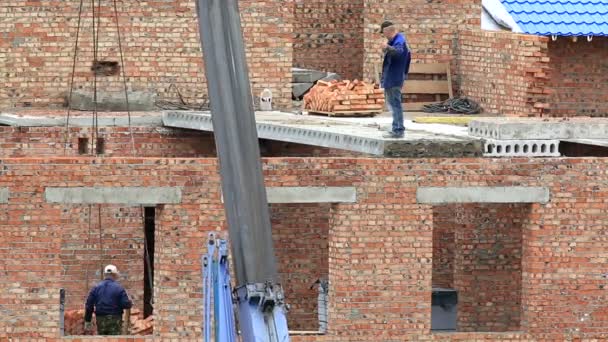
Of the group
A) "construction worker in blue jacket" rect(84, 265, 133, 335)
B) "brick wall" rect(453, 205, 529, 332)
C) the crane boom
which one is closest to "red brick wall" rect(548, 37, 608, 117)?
"brick wall" rect(453, 205, 529, 332)

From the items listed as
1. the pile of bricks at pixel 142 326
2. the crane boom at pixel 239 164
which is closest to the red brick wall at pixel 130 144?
A: the pile of bricks at pixel 142 326

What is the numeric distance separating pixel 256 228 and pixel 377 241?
7.41 metres

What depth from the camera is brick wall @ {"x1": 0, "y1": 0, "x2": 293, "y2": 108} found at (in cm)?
2864

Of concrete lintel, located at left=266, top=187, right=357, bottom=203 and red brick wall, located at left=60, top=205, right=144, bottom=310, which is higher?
concrete lintel, located at left=266, top=187, right=357, bottom=203

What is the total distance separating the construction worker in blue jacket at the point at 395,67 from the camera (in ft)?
76.2

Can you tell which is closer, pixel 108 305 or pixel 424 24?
pixel 108 305

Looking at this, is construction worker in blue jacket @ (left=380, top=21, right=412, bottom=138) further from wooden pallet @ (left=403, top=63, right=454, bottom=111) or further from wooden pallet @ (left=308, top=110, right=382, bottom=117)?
wooden pallet @ (left=403, top=63, right=454, bottom=111)

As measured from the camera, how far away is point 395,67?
2345cm

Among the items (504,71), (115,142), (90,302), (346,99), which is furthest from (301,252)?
(504,71)

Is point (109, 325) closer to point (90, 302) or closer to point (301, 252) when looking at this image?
point (90, 302)

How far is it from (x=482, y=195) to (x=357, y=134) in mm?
1651

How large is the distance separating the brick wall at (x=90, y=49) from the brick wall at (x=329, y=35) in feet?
10.3

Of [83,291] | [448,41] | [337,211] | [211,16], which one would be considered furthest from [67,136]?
[211,16]

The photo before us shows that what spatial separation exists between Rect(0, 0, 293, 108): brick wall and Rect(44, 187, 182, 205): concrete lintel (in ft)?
19.7
